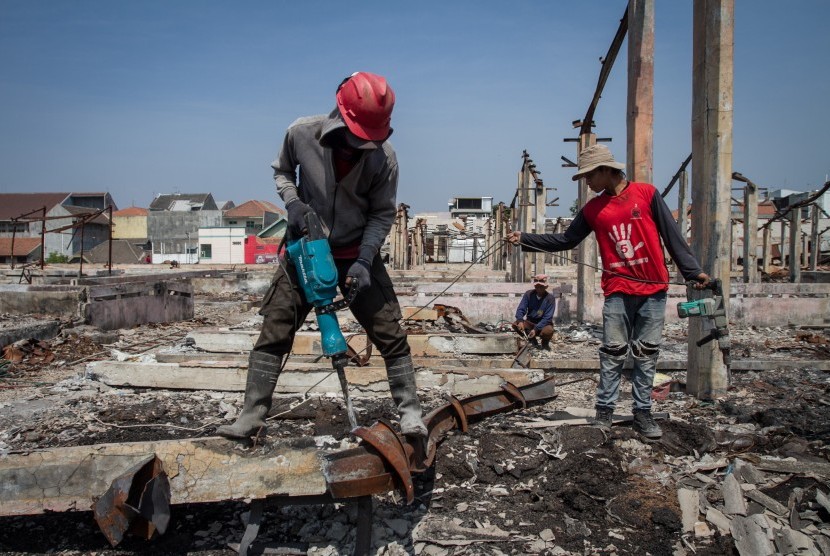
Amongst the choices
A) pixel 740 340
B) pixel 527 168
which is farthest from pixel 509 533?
pixel 527 168

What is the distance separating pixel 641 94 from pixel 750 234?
33.1ft

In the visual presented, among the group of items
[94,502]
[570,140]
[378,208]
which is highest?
[570,140]

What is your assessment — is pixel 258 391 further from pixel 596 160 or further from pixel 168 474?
pixel 596 160

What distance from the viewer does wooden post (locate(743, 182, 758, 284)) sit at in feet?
53.7

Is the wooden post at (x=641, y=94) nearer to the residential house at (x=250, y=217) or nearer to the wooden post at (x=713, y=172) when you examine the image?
the wooden post at (x=713, y=172)

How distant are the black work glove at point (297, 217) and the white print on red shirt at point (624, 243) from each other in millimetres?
2215

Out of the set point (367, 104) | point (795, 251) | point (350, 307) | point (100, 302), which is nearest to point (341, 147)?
point (367, 104)

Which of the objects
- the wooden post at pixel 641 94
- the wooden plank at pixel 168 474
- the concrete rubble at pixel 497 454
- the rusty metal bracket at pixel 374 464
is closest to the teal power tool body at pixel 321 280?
the rusty metal bracket at pixel 374 464

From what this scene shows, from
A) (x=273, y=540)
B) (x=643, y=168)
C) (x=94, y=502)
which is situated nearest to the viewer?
(x=94, y=502)

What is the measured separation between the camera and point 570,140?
37.6ft

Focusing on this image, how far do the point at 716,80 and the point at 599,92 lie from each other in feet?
16.3

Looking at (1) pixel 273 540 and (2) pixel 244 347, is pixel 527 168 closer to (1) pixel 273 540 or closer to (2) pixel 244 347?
(2) pixel 244 347

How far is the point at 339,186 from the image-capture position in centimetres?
331

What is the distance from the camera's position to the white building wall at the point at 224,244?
55844 mm
